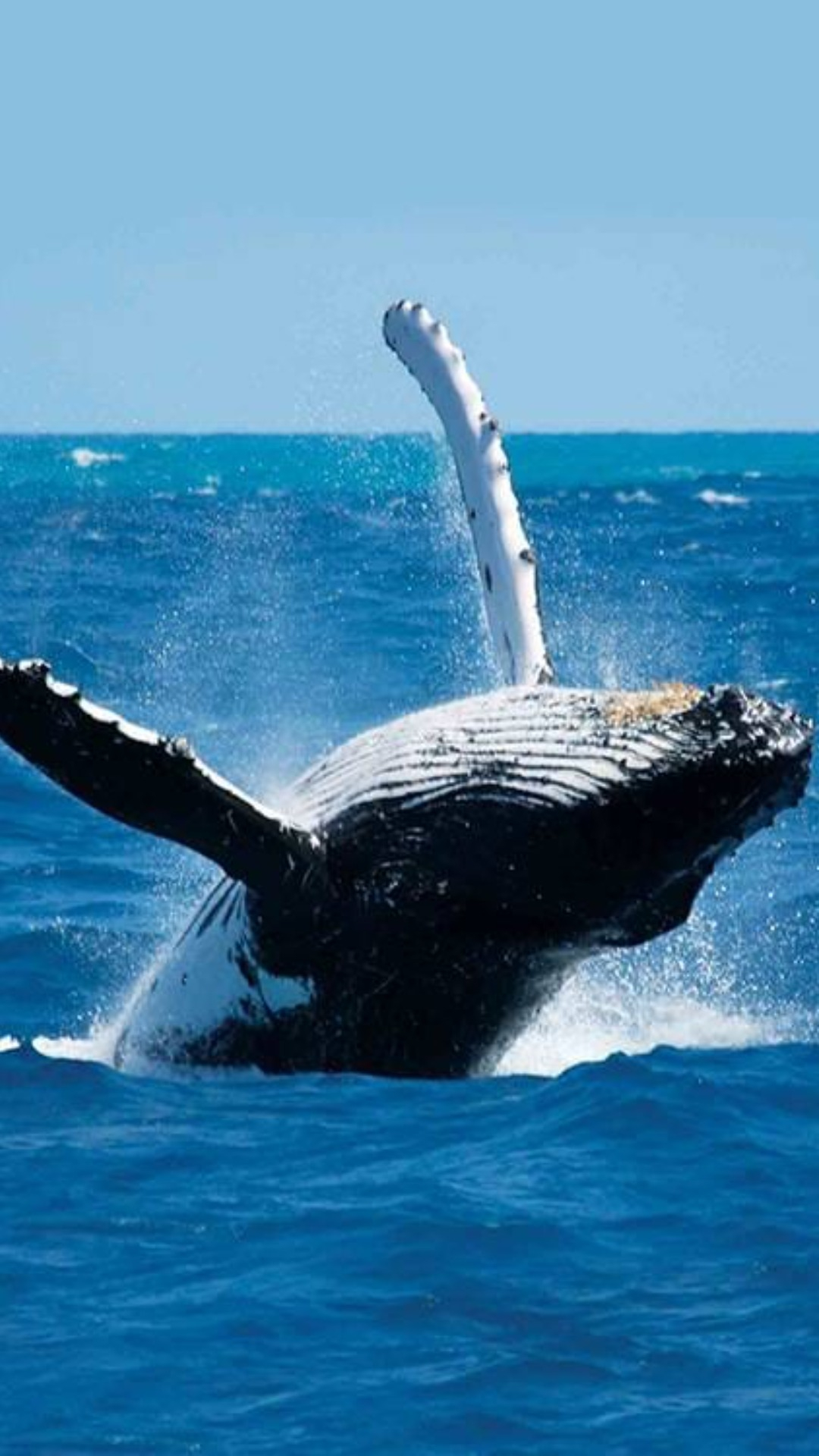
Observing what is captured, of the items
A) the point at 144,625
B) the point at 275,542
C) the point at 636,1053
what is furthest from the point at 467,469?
the point at 275,542

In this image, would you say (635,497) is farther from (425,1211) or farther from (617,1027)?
(425,1211)

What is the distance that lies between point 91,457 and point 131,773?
166 metres

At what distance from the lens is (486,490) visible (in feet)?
39.8

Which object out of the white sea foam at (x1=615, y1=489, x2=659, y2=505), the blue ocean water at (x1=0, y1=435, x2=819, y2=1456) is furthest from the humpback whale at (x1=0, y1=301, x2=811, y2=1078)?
the white sea foam at (x1=615, y1=489, x2=659, y2=505)

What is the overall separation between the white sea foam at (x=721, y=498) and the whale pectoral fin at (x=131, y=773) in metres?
72.5

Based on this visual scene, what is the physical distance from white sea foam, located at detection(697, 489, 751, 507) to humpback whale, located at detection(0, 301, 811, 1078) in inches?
2820

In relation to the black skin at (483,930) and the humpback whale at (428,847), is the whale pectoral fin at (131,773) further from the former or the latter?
the black skin at (483,930)

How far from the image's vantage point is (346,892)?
9828 mm

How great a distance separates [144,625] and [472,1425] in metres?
27.9

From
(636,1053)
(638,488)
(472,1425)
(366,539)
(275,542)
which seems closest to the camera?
(472,1425)

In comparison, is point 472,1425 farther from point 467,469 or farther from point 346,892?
point 467,469

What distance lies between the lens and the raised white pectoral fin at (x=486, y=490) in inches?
456

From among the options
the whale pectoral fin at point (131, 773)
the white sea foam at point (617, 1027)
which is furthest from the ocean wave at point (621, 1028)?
the whale pectoral fin at point (131, 773)

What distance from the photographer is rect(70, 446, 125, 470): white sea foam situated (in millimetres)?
165375
